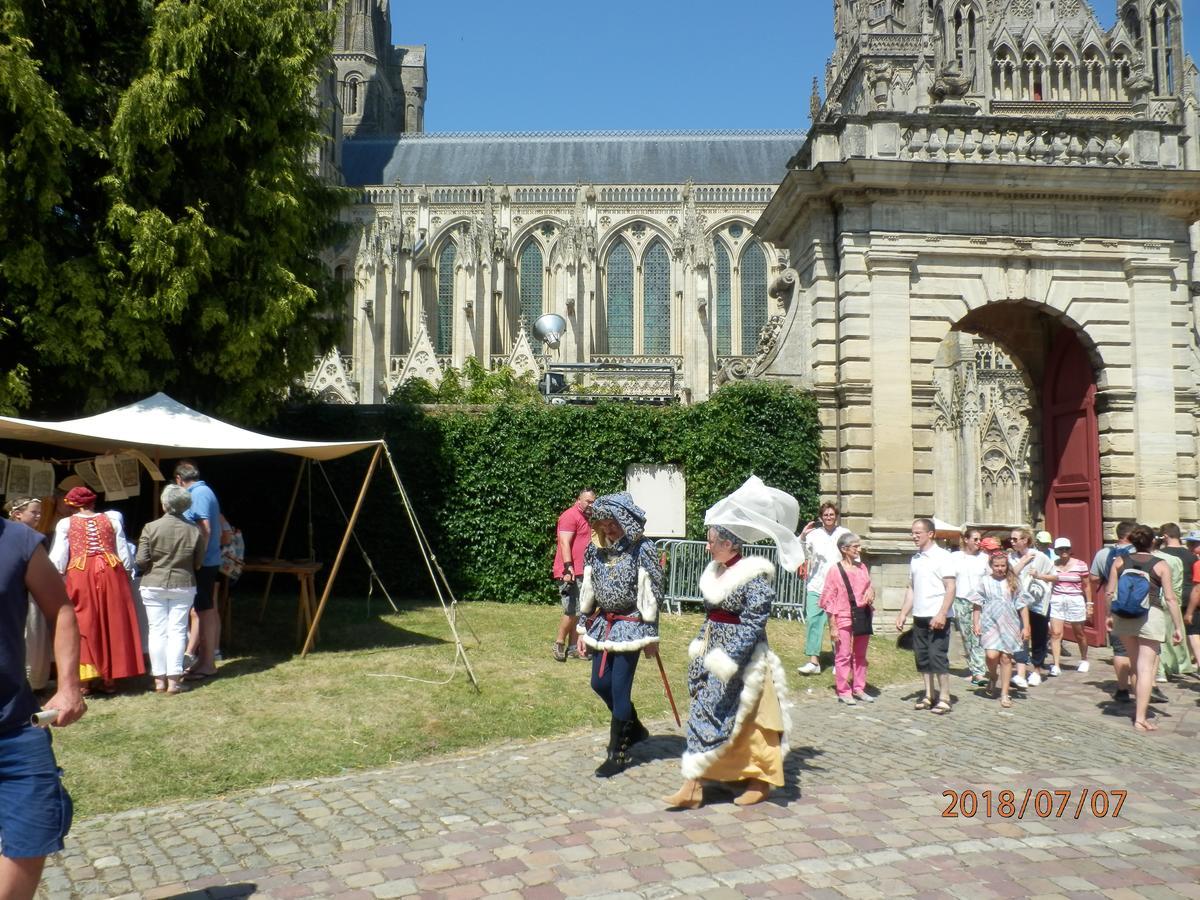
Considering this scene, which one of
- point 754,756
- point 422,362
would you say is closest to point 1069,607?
point 754,756

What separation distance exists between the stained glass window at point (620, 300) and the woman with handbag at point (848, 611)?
37.3 m

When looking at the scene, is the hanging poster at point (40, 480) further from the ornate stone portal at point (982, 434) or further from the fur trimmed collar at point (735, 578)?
the ornate stone portal at point (982, 434)

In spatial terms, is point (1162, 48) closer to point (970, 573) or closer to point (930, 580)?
point (970, 573)

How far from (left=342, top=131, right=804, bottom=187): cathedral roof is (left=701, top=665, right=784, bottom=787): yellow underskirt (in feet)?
143

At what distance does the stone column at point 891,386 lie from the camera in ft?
38.3

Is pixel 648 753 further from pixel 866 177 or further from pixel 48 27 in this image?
pixel 48 27

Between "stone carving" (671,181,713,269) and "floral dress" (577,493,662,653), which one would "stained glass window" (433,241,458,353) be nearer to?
"stone carving" (671,181,713,269)

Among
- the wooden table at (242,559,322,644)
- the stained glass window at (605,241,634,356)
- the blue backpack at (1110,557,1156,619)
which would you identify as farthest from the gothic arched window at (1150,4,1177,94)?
the wooden table at (242,559,322,644)

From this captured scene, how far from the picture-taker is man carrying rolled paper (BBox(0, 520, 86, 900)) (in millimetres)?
2770

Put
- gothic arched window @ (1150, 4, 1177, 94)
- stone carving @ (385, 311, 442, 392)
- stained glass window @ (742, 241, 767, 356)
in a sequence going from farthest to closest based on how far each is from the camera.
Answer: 1. gothic arched window @ (1150, 4, 1177, 94)
2. stained glass window @ (742, 241, 767, 356)
3. stone carving @ (385, 311, 442, 392)

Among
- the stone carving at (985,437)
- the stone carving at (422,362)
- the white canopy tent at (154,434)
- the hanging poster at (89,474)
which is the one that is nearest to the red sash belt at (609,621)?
the white canopy tent at (154,434)

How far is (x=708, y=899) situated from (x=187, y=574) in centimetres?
505

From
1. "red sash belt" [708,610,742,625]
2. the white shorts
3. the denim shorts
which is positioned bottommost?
the white shorts
